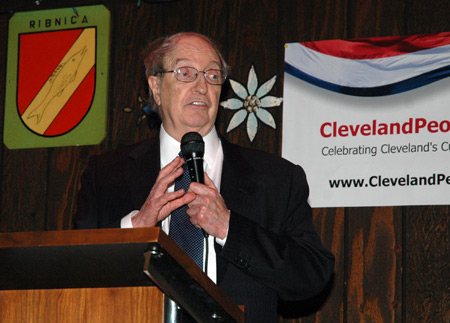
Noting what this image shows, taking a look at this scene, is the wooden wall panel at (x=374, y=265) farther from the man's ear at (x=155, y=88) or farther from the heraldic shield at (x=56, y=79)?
the heraldic shield at (x=56, y=79)

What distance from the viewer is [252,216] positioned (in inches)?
95.0

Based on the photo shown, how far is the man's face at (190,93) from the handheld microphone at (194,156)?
436 millimetres

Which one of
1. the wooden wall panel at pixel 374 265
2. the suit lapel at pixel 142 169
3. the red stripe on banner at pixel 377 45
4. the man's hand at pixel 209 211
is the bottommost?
the wooden wall panel at pixel 374 265

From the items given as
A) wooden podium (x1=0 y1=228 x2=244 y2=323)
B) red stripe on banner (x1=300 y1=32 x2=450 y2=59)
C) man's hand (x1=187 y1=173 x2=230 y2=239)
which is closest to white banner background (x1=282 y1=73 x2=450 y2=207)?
red stripe on banner (x1=300 y1=32 x2=450 y2=59)

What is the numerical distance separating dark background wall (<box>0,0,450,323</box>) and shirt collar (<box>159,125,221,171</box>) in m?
0.73

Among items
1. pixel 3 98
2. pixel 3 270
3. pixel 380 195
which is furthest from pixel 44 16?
pixel 3 270

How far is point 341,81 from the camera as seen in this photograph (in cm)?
327

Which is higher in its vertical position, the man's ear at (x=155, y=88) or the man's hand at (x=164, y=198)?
the man's ear at (x=155, y=88)

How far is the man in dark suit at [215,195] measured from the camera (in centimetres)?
209

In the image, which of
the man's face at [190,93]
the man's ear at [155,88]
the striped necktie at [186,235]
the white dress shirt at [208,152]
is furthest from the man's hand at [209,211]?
the man's ear at [155,88]

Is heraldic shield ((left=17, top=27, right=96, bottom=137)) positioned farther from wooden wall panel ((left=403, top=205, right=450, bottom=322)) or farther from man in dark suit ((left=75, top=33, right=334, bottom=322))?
wooden wall panel ((left=403, top=205, right=450, bottom=322))

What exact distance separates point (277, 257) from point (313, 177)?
41.9 inches

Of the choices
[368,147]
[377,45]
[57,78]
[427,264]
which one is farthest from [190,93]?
[57,78]

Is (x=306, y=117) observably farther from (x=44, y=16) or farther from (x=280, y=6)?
(x=44, y=16)
